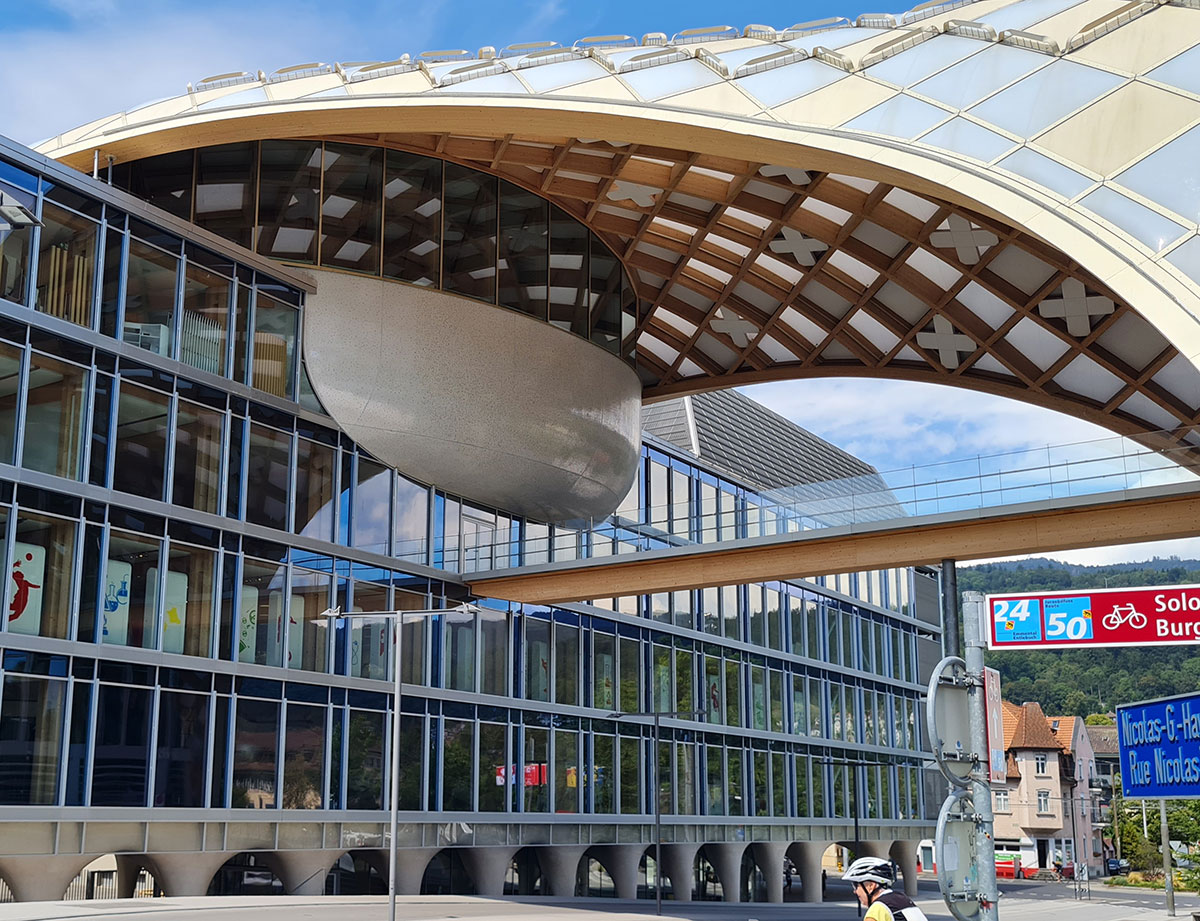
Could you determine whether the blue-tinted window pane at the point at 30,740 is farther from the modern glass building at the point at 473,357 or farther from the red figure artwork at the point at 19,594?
the red figure artwork at the point at 19,594

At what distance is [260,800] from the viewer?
34750 millimetres

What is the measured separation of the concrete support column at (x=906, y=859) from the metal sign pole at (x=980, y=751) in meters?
68.9

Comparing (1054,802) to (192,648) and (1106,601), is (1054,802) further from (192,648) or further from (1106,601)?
(1106,601)

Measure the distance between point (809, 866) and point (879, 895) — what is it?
5955 centimetres

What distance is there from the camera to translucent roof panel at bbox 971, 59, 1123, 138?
84.6 ft

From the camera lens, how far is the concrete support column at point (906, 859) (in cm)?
7281

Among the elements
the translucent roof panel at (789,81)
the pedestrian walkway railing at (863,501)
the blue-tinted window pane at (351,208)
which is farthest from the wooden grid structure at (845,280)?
the translucent roof panel at (789,81)

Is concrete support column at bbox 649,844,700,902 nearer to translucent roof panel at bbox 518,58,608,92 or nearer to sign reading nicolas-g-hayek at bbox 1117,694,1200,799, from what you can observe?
translucent roof panel at bbox 518,58,608,92

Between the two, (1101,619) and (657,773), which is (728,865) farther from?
(1101,619)

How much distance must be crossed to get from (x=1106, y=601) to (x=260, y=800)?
103ft

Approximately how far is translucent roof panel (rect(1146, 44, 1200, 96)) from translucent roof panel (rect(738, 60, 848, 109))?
6713mm

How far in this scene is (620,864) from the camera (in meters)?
50.4

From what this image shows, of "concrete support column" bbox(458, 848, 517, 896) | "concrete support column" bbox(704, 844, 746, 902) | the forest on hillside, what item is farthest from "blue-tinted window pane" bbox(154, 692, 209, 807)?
the forest on hillside

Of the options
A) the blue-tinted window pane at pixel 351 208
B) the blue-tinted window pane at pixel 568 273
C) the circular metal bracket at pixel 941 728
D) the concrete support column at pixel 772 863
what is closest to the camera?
the circular metal bracket at pixel 941 728
